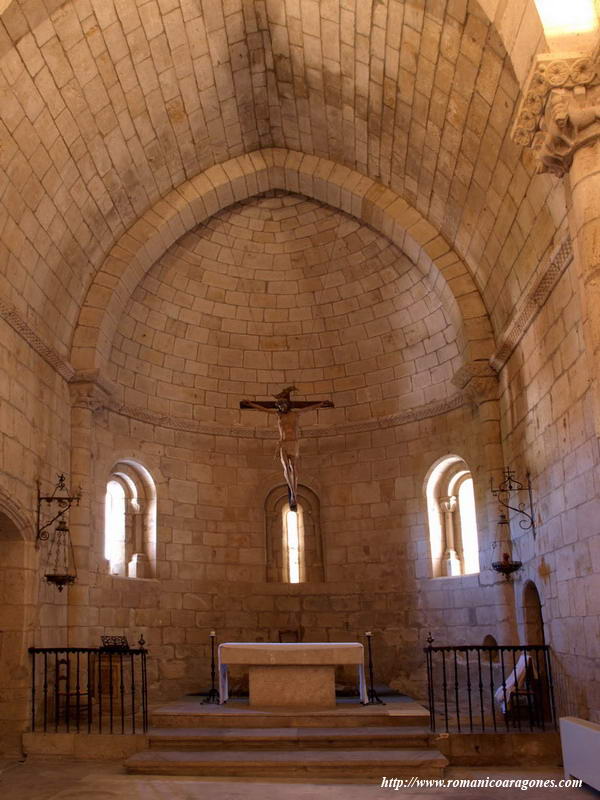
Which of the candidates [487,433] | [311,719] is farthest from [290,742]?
[487,433]

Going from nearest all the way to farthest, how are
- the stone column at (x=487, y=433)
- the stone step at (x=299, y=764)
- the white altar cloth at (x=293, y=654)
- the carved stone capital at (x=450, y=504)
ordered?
the stone step at (x=299, y=764), the white altar cloth at (x=293, y=654), the stone column at (x=487, y=433), the carved stone capital at (x=450, y=504)

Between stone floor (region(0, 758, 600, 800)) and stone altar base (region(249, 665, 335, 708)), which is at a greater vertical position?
stone altar base (region(249, 665, 335, 708))

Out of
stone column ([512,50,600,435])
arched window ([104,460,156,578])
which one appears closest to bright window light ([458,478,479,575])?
arched window ([104,460,156,578])

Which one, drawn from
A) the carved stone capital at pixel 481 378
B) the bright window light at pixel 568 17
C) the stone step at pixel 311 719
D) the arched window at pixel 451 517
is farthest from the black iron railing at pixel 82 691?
the bright window light at pixel 568 17

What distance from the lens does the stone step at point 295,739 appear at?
944cm

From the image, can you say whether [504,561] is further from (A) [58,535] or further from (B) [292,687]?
(A) [58,535]

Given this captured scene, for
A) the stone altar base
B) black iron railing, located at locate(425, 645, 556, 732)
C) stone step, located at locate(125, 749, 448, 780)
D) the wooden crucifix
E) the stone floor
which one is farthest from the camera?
the wooden crucifix

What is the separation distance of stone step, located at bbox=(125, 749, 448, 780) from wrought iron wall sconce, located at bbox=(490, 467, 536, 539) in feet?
11.0

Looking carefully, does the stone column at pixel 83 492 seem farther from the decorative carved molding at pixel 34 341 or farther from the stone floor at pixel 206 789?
the stone floor at pixel 206 789

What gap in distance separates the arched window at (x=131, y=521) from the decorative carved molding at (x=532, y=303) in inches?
244

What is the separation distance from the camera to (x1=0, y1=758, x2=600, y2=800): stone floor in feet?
25.2

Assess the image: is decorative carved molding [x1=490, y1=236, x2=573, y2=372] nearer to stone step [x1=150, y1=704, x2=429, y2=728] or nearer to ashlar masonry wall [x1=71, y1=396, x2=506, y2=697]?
ashlar masonry wall [x1=71, y1=396, x2=506, y2=697]

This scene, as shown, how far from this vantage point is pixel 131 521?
14.2 m

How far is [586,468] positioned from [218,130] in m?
8.11
